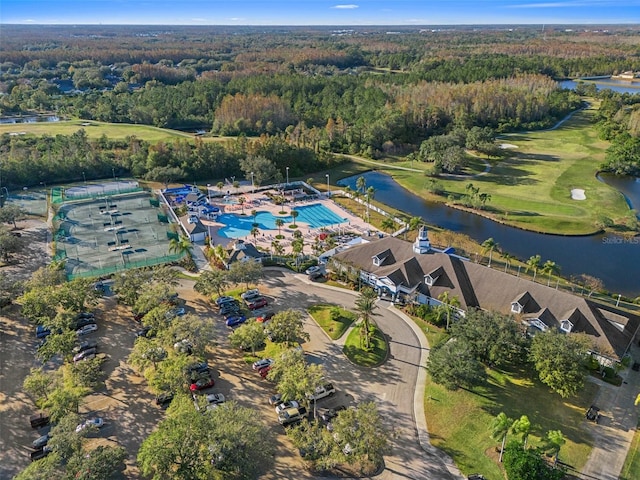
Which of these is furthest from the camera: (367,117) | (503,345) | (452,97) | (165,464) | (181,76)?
(181,76)

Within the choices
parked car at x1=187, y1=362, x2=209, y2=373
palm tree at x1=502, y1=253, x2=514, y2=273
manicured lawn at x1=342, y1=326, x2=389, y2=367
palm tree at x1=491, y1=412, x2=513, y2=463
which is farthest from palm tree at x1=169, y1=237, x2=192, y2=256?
palm tree at x1=491, y1=412, x2=513, y2=463

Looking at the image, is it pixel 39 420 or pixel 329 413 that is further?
pixel 329 413

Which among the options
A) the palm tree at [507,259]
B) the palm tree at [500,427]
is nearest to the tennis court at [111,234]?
the palm tree at [507,259]

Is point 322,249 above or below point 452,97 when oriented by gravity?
below

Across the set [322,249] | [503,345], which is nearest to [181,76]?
[322,249]

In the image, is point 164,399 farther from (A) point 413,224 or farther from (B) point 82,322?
(A) point 413,224

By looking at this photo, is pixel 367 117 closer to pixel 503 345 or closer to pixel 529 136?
pixel 529 136

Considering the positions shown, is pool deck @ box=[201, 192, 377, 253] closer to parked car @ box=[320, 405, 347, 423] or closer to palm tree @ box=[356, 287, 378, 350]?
palm tree @ box=[356, 287, 378, 350]

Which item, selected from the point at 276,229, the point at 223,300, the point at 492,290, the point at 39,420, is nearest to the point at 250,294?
the point at 223,300
